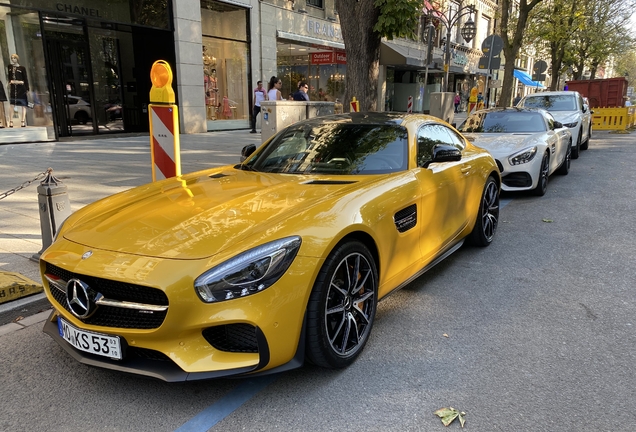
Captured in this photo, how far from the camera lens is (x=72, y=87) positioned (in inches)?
560

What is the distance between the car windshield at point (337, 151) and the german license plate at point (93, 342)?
1908 millimetres

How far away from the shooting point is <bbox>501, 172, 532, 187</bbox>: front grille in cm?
738

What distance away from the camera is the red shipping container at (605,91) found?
2264cm

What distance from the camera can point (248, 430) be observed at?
7.54 feet

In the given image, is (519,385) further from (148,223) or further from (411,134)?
(148,223)

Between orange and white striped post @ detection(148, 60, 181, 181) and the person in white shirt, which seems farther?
the person in white shirt

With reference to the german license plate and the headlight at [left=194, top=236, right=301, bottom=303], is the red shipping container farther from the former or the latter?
the german license plate

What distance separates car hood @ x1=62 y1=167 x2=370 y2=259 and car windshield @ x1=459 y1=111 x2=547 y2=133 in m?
5.95

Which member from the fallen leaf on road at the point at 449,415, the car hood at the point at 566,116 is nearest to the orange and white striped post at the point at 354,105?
the car hood at the point at 566,116

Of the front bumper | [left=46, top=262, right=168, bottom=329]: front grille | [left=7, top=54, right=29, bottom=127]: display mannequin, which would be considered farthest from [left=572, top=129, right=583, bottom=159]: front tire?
[left=7, top=54, right=29, bottom=127]: display mannequin

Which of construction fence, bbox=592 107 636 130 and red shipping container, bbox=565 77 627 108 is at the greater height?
red shipping container, bbox=565 77 627 108

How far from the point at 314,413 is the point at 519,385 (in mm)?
1205

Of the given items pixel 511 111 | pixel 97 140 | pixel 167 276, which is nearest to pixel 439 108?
pixel 511 111

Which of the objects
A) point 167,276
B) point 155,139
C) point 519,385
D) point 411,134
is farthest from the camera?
point 155,139
